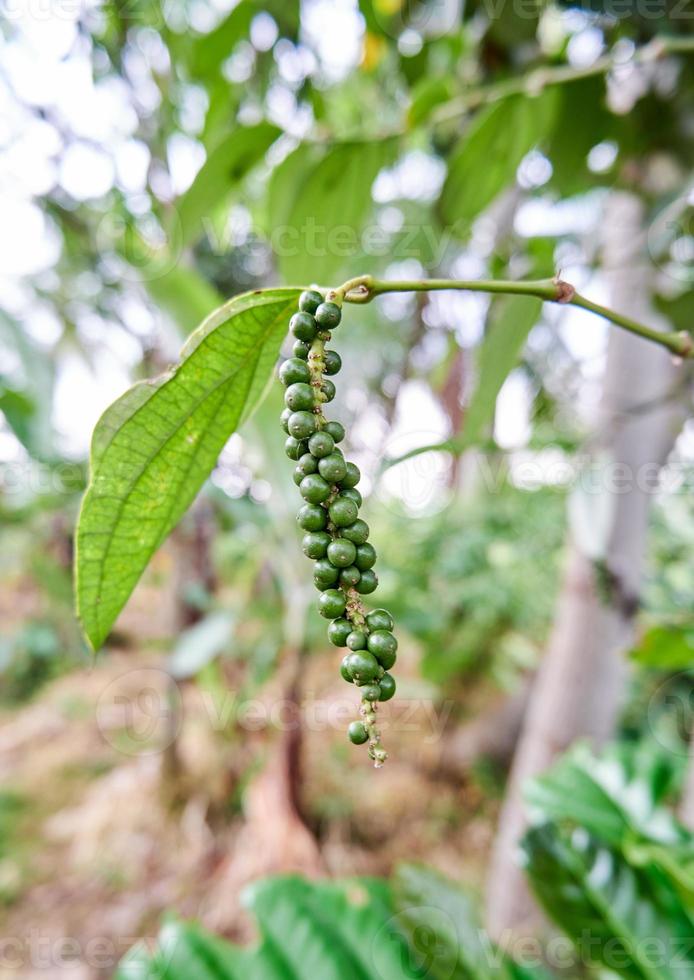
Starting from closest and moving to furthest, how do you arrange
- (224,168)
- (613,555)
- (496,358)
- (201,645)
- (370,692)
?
(370,692) < (496,358) < (224,168) < (613,555) < (201,645)

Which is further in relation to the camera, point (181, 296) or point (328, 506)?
point (181, 296)

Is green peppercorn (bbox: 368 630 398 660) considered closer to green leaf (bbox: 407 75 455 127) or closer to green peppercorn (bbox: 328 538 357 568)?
green peppercorn (bbox: 328 538 357 568)

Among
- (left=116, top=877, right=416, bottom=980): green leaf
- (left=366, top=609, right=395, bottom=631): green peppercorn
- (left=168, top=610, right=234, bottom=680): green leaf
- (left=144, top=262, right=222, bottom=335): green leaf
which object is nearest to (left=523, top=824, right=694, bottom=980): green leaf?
(left=116, top=877, right=416, bottom=980): green leaf

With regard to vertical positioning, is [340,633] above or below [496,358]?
below

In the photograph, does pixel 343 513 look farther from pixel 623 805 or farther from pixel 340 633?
pixel 623 805

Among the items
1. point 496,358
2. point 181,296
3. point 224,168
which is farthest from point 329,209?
point 181,296

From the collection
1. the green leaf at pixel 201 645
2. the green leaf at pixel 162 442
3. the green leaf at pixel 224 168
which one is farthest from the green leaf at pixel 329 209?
the green leaf at pixel 201 645
